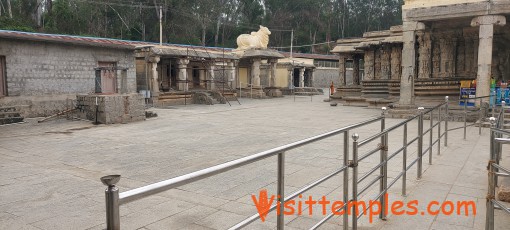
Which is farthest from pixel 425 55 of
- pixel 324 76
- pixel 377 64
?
pixel 324 76

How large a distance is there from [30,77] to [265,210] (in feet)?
49.6

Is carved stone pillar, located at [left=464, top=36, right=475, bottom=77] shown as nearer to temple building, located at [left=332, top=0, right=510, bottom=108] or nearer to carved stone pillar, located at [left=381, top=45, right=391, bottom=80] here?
temple building, located at [left=332, top=0, right=510, bottom=108]

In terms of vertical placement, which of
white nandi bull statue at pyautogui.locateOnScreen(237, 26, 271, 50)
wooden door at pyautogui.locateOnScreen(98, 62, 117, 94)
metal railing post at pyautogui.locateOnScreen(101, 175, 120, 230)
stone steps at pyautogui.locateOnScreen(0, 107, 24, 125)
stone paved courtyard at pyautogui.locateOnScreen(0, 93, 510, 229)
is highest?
white nandi bull statue at pyautogui.locateOnScreen(237, 26, 271, 50)

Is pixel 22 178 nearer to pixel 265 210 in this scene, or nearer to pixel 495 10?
pixel 265 210

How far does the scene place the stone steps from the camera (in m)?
12.8

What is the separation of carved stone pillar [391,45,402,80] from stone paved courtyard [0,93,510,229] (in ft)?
28.7

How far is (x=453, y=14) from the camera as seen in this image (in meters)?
12.6

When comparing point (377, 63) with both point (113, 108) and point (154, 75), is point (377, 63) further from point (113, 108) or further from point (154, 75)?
point (113, 108)

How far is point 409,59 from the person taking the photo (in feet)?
45.5

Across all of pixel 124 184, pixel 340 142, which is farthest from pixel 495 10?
pixel 124 184

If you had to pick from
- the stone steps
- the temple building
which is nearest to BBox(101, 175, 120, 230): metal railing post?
the temple building

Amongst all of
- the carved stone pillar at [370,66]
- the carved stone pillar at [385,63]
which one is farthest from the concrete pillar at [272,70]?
the carved stone pillar at [385,63]

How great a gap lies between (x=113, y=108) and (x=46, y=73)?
4.21 meters

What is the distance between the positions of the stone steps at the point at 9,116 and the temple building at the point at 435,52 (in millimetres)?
13315
